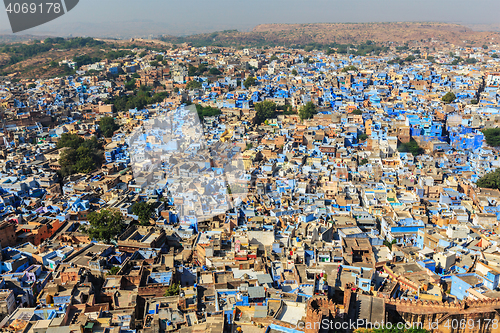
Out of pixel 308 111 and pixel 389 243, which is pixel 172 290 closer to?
pixel 389 243

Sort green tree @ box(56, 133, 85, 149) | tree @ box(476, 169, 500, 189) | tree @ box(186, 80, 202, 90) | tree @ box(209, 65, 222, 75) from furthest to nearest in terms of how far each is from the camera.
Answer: tree @ box(209, 65, 222, 75), tree @ box(186, 80, 202, 90), green tree @ box(56, 133, 85, 149), tree @ box(476, 169, 500, 189)

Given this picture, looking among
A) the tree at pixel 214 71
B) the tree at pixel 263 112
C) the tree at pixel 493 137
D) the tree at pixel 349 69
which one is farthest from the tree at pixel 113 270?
the tree at pixel 349 69

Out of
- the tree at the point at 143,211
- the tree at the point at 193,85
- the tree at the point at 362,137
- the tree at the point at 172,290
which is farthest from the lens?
the tree at the point at 193,85

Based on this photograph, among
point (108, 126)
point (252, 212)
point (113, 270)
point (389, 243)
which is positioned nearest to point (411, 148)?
point (389, 243)

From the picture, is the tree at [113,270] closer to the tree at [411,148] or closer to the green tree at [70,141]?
the green tree at [70,141]

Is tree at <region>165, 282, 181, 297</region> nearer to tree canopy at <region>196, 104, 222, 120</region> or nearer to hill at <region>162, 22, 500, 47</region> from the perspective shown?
tree canopy at <region>196, 104, 222, 120</region>

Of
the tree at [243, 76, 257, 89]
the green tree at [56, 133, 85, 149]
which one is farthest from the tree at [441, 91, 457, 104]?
the green tree at [56, 133, 85, 149]
